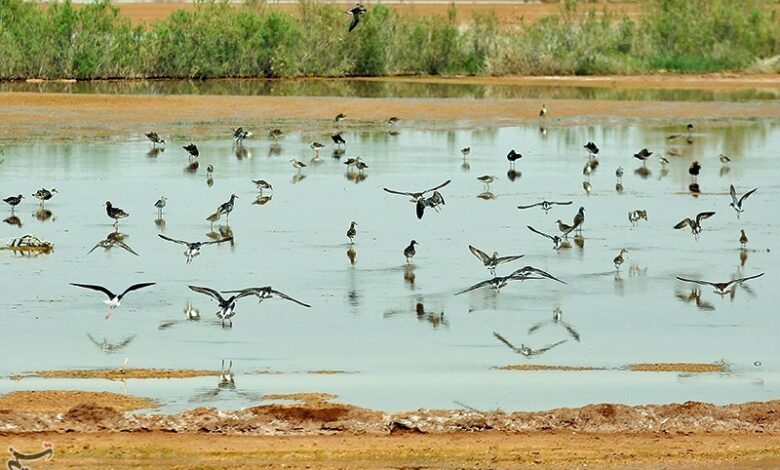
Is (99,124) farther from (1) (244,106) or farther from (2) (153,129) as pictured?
(1) (244,106)

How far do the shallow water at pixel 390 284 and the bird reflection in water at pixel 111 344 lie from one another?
0.20 feet

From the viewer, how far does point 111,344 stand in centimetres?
1316

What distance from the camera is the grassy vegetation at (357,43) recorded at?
49375mm

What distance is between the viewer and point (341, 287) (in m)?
16.0

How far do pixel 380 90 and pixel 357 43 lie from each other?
7517 mm

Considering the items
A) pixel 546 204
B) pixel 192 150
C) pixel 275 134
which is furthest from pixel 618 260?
pixel 275 134

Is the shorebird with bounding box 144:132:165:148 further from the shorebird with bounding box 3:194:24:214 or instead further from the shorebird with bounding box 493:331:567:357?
the shorebird with bounding box 493:331:567:357

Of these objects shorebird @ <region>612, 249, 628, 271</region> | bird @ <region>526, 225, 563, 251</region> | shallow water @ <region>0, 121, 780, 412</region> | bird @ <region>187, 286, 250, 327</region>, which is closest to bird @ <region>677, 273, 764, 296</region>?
shallow water @ <region>0, 121, 780, 412</region>

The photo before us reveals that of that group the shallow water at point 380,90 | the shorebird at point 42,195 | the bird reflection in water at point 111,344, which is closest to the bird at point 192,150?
the shorebird at point 42,195

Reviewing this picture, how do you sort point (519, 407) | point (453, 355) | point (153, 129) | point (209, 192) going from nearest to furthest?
point (519, 407)
point (453, 355)
point (209, 192)
point (153, 129)

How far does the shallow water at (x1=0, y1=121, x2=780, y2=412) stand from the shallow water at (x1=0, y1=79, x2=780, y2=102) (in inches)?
639

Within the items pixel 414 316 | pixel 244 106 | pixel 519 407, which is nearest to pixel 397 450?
pixel 519 407

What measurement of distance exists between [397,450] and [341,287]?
636 centimetres

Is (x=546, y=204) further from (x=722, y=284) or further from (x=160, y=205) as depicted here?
(x=722, y=284)
